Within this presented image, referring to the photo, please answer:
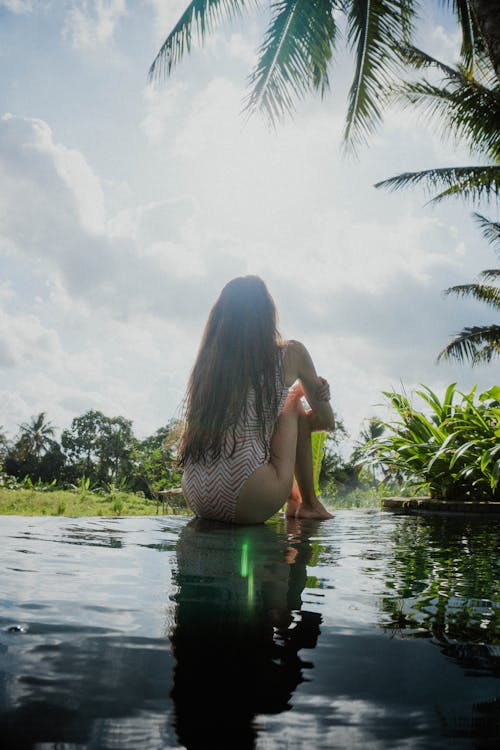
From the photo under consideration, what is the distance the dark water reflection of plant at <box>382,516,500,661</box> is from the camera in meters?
0.97

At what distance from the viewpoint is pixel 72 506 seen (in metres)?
5.55

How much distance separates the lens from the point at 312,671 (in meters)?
0.78

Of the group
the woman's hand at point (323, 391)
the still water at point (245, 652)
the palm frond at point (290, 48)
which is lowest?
the still water at point (245, 652)

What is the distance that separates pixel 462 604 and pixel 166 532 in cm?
157

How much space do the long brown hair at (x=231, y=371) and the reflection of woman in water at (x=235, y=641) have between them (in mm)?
806

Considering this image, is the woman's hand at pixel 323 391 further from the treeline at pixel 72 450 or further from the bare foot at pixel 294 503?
the treeline at pixel 72 450

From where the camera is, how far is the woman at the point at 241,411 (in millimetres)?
2469

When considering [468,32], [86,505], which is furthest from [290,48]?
[86,505]

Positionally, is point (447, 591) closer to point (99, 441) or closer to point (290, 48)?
point (290, 48)

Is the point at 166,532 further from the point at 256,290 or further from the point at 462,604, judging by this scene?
the point at 462,604

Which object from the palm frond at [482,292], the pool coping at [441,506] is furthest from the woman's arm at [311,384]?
the palm frond at [482,292]

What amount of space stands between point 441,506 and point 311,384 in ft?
5.85

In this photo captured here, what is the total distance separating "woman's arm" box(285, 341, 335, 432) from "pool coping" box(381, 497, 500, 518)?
4.61ft

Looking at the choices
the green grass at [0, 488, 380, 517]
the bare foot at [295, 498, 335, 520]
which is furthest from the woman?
Result: the green grass at [0, 488, 380, 517]
